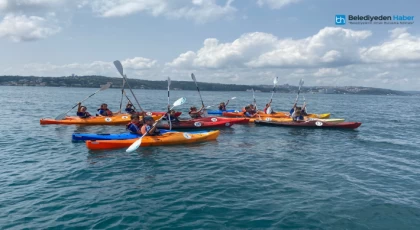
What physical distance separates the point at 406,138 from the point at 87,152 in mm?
20121

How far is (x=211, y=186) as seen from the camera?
914 cm

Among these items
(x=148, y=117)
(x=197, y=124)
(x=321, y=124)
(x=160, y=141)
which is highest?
(x=148, y=117)

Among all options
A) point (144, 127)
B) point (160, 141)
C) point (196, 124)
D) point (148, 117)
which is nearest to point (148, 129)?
point (144, 127)

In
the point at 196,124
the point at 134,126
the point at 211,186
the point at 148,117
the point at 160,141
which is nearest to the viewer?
the point at 211,186

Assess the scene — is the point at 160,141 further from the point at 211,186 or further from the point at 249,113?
the point at 249,113

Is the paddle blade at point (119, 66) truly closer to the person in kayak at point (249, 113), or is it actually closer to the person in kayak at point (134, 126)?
the person in kayak at point (134, 126)

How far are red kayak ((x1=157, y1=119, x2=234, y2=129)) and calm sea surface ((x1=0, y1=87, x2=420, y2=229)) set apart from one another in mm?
4795

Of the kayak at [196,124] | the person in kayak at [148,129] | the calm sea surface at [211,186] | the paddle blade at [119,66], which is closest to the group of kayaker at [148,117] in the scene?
the person in kayak at [148,129]

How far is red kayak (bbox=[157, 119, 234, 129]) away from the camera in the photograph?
1983 centimetres

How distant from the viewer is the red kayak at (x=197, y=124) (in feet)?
65.1

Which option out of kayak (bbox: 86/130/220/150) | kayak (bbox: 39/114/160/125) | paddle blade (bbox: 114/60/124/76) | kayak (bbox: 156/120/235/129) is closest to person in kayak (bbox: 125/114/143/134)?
kayak (bbox: 86/130/220/150)

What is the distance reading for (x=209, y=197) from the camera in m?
8.23

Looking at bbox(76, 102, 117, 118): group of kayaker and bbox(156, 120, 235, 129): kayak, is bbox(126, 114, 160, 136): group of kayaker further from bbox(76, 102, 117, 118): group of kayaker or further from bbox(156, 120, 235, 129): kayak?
bbox(76, 102, 117, 118): group of kayaker

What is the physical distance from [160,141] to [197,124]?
5874 millimetres
